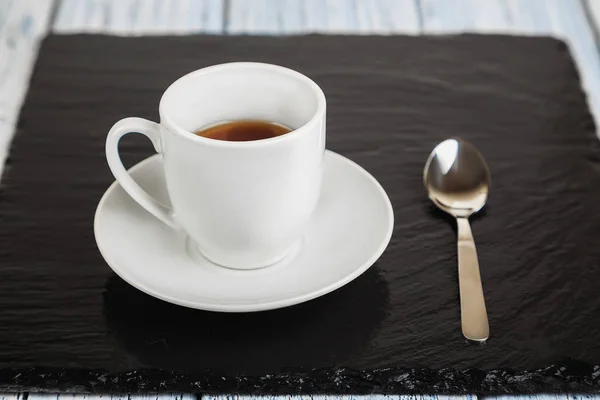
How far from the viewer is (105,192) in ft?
2.93

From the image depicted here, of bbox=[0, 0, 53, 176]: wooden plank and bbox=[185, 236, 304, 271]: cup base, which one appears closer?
bbox=[185, 236, 304, 271]: cup base

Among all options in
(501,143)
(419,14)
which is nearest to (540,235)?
(501,143)

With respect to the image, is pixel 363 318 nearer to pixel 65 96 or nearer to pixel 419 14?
pixel 65 96

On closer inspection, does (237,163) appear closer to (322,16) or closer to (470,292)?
(470,292)

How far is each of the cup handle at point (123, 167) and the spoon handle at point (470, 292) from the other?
Result: 261 millimetres

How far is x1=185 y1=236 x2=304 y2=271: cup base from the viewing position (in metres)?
0.79

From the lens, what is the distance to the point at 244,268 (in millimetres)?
790

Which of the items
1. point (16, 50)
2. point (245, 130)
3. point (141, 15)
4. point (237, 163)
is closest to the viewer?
point (237, 163)

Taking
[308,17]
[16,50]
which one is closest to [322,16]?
[308,17]

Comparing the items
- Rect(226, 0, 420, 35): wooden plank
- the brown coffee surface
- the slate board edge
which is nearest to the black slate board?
the slate board edge

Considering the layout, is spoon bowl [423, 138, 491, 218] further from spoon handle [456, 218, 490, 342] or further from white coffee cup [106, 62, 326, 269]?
white coffee cup [106, 62, 326, 269]

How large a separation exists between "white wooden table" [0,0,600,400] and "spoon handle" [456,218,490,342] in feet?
2.03

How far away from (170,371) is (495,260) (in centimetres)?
32

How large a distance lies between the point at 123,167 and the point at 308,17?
745 mm
